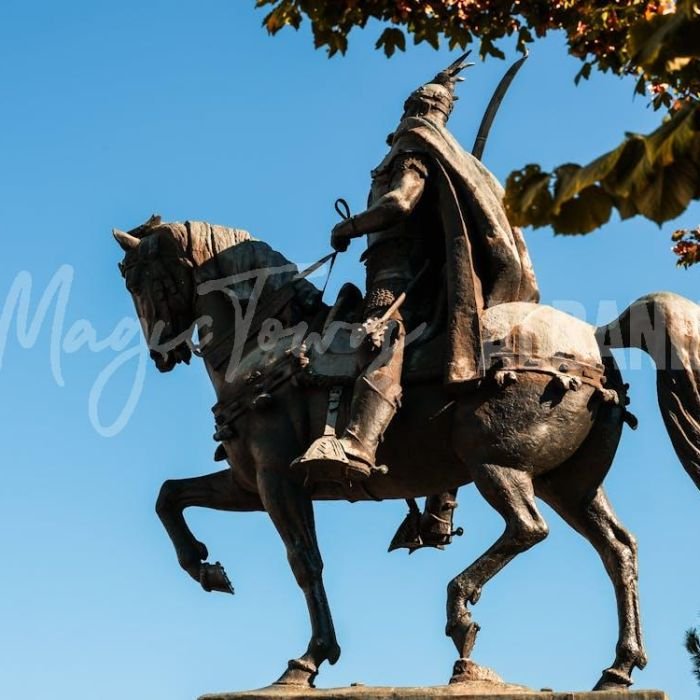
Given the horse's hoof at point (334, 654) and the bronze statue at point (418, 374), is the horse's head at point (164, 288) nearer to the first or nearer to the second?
the bronze statue at point (418, 374)

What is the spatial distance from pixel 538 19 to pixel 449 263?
202cm

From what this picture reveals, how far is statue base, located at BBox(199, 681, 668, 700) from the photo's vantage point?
33.2ft

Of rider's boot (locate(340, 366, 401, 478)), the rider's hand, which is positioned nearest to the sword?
the rider's hand

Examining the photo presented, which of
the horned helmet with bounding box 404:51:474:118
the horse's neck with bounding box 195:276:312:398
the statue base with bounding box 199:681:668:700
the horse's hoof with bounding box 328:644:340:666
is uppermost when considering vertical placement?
the horned helmet with bounding box 404:51:474:118

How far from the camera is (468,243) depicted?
444 inches

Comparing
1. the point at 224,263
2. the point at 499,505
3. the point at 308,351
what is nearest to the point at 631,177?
the point at 499,505

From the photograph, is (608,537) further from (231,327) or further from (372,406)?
(231,327)

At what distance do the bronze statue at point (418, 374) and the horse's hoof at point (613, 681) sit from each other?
0.01 m

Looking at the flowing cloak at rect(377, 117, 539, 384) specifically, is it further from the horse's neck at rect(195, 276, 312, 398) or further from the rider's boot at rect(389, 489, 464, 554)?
the rider's boot at rect(389, 489, 464, 554)

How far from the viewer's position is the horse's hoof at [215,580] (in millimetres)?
11906

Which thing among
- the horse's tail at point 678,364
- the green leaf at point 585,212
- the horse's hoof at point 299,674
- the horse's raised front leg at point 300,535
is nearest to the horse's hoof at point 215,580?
the horse's raised front leg at point 300,535

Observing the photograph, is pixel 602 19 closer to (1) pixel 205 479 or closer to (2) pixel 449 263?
(2) pixel 449 263

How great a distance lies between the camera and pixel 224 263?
12203 mm

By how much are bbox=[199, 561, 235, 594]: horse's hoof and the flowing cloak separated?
2.42m
